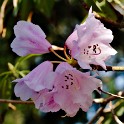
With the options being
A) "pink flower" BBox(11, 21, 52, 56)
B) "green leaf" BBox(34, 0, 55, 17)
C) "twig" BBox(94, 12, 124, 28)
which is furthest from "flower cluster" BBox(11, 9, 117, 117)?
"green leaf" BBox(34, 0, 55, 17)

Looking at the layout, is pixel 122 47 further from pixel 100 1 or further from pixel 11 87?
pixel 100 1

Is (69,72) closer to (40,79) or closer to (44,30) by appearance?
(40,79)

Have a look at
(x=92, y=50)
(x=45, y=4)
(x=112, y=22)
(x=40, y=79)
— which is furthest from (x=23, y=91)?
(x=45, y=4)

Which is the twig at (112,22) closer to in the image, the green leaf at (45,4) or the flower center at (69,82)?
the flower center at (69,82)

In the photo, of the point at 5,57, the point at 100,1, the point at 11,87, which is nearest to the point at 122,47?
the point at 5,57

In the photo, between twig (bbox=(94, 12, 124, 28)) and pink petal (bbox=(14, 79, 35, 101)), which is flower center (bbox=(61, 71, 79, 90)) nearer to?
pink petal (bbox=(14, 79, 35, 101))
